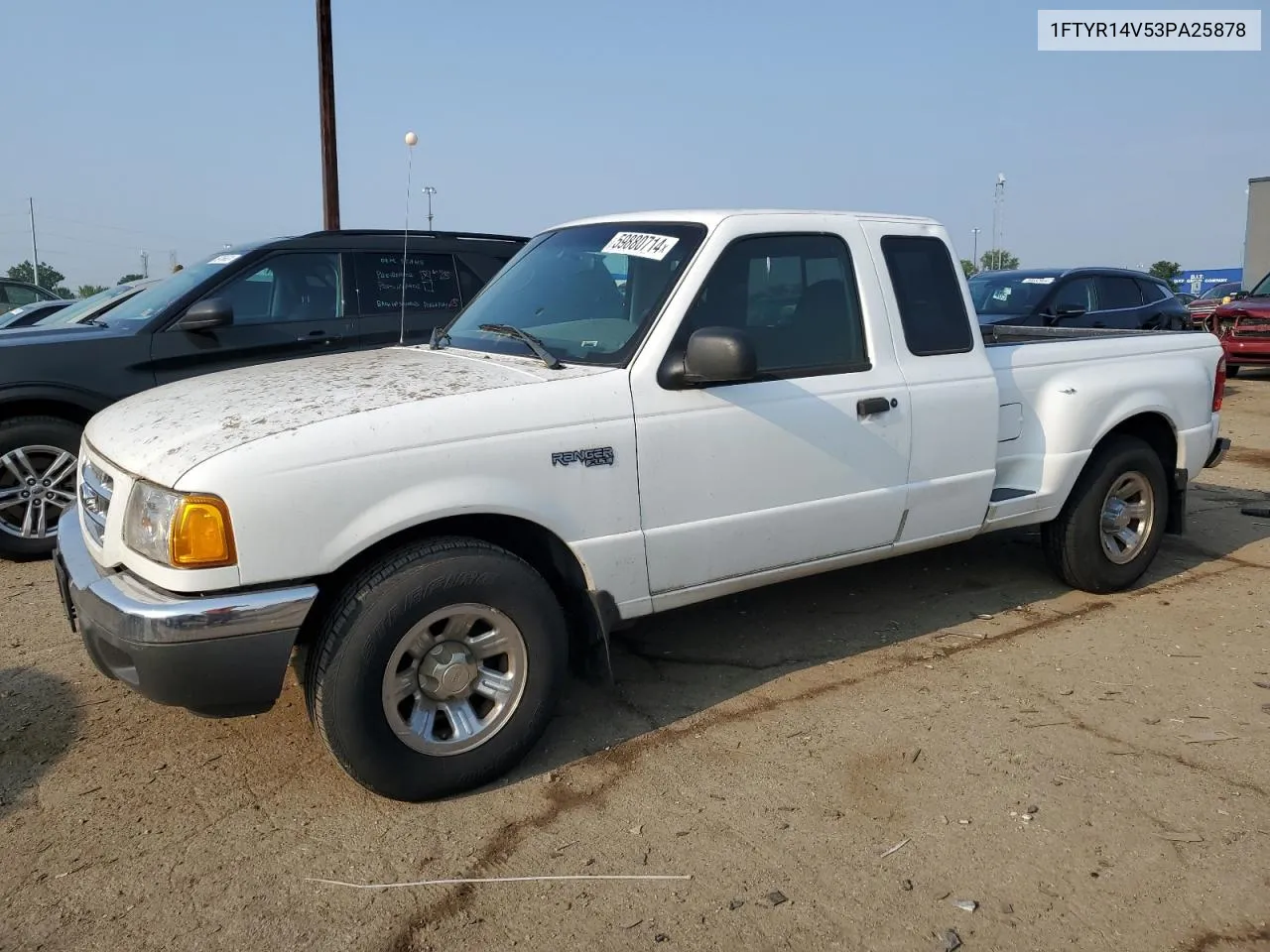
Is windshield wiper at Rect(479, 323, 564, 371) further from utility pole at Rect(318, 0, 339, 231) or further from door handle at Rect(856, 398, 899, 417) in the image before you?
utility pole at Rect(318, 0, 339, 231)

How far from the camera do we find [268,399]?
3191 millimetres

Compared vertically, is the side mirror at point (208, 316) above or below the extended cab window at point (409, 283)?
below

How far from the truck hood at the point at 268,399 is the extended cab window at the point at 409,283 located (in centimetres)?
289

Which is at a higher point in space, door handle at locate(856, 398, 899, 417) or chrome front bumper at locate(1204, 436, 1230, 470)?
door handle at locate(856, 398, 899, 417)

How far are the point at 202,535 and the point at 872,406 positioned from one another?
2458 millimetres

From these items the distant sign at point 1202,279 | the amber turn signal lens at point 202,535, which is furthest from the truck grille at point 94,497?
the distant sign at point 1202,279

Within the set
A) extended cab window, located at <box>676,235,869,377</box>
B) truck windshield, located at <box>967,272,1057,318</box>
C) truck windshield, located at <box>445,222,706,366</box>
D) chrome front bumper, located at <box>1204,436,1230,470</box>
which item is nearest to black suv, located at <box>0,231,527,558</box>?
truck windshield, located at <box>445,222,706,366</box>

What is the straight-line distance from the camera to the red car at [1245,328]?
14734 millimetres

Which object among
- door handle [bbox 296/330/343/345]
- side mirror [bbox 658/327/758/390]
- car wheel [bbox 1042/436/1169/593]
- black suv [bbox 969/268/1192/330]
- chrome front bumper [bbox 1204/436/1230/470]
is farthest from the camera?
black suv [bbox 969/268/1192/330]

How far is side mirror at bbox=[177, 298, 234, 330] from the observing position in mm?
5867

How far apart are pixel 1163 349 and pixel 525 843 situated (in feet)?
13.5

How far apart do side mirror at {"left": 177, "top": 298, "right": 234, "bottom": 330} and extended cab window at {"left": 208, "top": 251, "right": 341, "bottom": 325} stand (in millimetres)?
305

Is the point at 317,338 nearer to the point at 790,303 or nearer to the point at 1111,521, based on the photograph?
the point at 790,303

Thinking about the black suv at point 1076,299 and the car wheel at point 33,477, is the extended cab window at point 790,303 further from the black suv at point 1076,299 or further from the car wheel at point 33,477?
the black suv at point 1076,299
